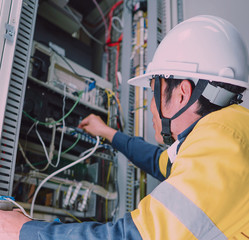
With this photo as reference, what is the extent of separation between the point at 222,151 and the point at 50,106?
4.00ft

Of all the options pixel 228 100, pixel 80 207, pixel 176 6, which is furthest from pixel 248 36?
pixel 80 207

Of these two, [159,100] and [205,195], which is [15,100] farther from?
[205,195]

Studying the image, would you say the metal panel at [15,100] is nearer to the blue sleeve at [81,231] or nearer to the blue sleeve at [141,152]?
the blue sleeve at [81,231]

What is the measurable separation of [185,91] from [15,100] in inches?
28.6

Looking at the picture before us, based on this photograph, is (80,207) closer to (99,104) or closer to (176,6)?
(99,104)

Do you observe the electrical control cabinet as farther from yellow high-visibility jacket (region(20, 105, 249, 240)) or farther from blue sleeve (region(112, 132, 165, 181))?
yellow high-visibility jacket (region(20, 105, 249, 240))

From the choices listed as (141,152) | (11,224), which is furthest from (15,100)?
(141,152)

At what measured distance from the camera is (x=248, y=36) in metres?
1.66

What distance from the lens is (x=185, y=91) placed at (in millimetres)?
1147

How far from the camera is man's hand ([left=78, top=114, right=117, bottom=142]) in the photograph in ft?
5.84

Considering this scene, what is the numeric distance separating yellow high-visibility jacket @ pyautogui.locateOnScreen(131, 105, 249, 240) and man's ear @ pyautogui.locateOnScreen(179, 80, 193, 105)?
33 cm

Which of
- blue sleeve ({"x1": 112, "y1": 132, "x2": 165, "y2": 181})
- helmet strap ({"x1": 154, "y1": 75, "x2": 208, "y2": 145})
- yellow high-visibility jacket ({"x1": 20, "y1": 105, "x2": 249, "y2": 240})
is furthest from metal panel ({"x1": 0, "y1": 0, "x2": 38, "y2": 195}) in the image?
blue sleeve ({"x1": 112, "y1": 132, "x2": 165, "y2": 181})

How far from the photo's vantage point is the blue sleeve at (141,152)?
1.64m

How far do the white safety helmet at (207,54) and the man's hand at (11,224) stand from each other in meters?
0.80
